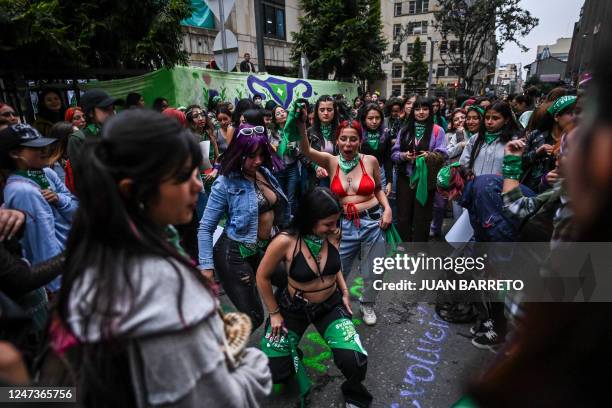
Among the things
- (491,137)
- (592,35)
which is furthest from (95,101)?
→ (592,35)

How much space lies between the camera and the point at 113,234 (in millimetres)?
926

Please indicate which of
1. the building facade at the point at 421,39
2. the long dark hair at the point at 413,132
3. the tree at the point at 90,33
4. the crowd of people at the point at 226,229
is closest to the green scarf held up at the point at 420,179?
the crowd of people at the point at 226,229

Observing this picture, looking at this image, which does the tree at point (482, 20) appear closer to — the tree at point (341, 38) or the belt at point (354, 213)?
the tree at point (341, 38)

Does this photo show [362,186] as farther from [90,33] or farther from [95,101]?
[90,33]

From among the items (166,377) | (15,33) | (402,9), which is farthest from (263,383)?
(402,9)

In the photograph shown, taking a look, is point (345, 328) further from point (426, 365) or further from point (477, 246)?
point (477, 246)

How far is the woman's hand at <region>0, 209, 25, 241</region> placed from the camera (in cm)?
181

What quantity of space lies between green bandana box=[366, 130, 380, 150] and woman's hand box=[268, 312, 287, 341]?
Answer: 10.5ft

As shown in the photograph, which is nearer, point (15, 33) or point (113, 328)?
point (113, 328)

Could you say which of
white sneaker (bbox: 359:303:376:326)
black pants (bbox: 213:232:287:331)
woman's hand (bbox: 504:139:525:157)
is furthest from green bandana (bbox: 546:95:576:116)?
black pants (bbox: 213:232:287:331)

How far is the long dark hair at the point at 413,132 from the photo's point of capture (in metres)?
4.66

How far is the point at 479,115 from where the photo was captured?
4840mm

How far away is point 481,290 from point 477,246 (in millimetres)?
559

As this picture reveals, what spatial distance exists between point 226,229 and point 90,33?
21.6ft
